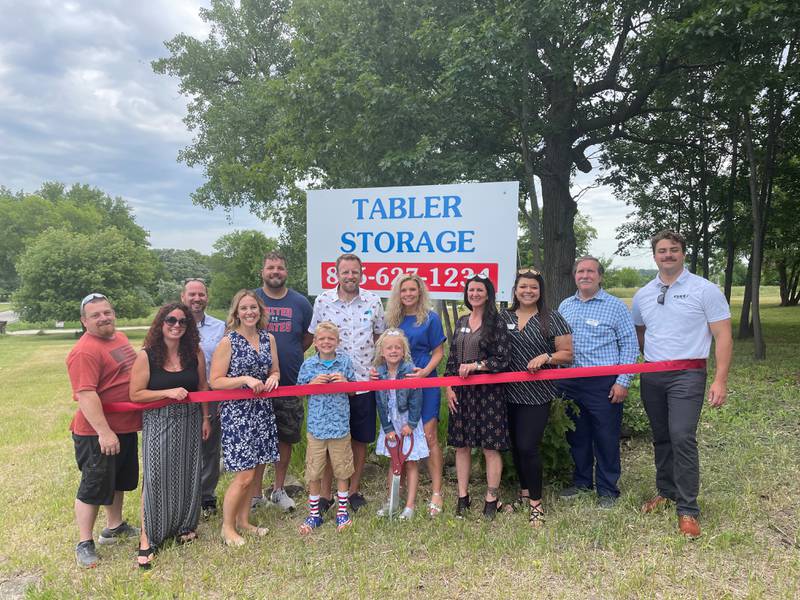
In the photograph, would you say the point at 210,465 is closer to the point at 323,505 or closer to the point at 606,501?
the point at 323,505

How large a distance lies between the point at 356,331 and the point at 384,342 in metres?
0.38

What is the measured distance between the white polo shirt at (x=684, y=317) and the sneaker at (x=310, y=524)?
2612 millimetres

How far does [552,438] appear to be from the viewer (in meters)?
3.99

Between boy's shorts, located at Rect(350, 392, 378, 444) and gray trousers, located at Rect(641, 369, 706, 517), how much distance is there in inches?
77.4

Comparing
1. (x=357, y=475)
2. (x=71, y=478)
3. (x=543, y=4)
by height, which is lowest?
(x=71, y=478)

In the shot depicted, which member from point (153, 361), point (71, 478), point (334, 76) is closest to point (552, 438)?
point (153, 361)

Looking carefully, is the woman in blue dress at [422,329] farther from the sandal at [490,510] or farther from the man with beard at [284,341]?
the man with beard at [284,341]

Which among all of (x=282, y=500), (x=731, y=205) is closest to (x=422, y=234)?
(x=282, y=500)

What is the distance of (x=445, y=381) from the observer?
350cm

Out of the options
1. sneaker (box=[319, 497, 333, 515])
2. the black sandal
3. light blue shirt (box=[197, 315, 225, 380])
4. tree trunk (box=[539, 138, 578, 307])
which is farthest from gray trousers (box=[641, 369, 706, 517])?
tree trunk (box=[539, 138, 578, 307])

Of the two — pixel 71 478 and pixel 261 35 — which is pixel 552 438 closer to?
pixel 71 478

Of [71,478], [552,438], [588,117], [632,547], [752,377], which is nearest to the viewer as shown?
[632,547]

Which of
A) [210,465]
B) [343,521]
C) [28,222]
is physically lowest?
[343,521]

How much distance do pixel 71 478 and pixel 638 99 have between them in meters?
12.4
